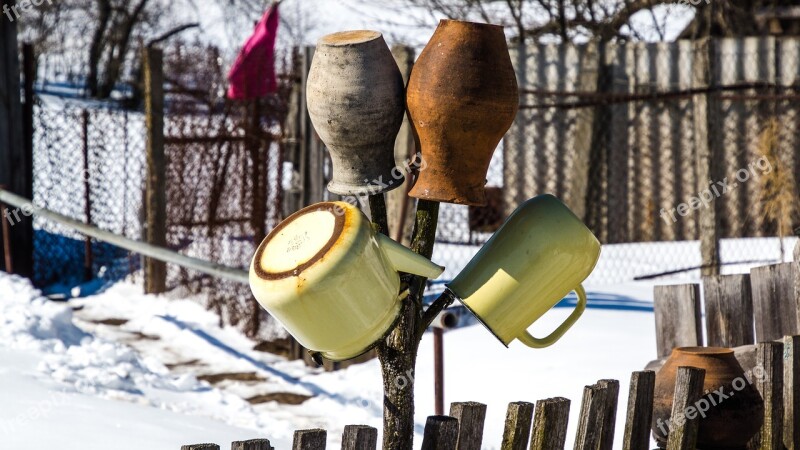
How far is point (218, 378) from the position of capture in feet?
17.4

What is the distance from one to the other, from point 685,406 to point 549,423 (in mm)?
490

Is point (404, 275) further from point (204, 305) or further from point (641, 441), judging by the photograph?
point (204, 305)

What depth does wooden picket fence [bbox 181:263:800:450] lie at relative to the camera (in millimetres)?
1735

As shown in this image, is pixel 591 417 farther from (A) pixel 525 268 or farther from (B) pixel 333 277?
(B) pixel 333 277

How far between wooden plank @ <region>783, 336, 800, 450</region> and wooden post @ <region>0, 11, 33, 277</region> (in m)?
5.75

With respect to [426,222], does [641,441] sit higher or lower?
lower

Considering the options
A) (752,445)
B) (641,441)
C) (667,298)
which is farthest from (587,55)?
(641,441)

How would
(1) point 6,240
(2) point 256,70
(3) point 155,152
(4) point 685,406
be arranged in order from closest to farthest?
(4) point 685,406
(2) point 256,70
(3) point 155,152
(1) point 6,240

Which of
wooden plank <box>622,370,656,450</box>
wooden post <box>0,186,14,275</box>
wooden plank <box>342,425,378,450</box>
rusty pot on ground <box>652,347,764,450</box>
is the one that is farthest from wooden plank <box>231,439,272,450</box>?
wooden post <box>0,186,14,275</box>

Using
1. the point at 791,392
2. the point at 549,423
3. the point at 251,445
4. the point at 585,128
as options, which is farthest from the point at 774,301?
the point at 585,128

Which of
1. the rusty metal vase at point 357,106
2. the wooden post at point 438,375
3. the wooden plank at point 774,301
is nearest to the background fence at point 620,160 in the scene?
the wooden post at point 438,375

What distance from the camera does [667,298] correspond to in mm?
3328

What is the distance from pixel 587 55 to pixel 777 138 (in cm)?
181

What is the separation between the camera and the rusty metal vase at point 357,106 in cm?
164
